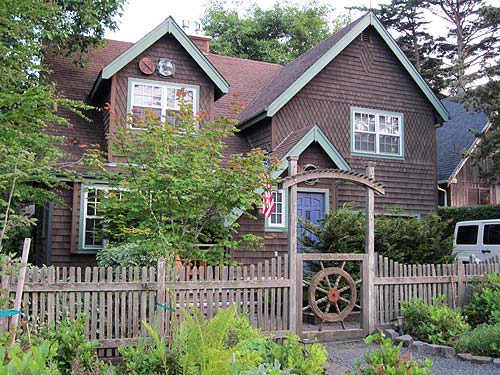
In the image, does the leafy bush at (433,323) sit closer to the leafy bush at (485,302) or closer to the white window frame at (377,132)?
the leafy bush at (485,302)

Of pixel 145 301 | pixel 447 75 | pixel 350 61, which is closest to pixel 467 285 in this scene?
pixel 145 301

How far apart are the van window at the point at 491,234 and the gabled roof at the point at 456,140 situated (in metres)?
9.00

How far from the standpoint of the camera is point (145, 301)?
23.8ft

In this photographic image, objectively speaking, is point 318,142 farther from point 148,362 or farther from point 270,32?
point 270,32

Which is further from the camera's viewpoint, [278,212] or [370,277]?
[278,212]

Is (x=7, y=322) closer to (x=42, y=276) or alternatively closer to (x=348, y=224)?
(x=42, y=276)

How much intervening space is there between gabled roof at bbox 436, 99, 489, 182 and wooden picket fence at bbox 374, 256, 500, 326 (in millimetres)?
15076

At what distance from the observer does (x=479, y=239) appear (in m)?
15.6

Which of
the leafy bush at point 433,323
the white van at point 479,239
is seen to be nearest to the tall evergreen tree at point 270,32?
the white van at point 479,239

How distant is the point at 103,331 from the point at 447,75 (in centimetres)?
3540

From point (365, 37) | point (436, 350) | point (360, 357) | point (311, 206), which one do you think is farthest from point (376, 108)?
point (360, 357)

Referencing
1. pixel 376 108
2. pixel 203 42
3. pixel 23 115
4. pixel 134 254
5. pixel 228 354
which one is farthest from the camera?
pixel 203 42

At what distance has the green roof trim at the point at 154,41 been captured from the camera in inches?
546

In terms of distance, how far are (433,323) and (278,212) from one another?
668cm
